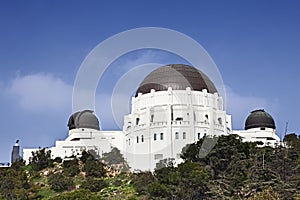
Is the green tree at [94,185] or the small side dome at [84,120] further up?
the small side dome at [84,120]

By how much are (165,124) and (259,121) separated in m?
14.3

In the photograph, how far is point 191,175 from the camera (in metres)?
52.0

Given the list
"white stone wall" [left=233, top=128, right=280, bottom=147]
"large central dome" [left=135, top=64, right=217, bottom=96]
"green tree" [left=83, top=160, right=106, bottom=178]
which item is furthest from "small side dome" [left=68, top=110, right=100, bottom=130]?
"white stone wall" [left=233, top=128, right=280, bottom=147]

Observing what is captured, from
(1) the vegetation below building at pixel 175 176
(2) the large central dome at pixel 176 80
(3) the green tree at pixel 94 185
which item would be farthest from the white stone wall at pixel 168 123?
(3) the green tree at pixel 94 185

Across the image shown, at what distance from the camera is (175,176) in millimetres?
53156

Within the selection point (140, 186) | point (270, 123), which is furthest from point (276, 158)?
point (270, 123)

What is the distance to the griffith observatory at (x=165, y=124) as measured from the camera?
68.7 m

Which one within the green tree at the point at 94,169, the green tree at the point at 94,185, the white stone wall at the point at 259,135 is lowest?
the green tree at the point at 94,185

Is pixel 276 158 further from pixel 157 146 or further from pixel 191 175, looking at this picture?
pixel 157 146

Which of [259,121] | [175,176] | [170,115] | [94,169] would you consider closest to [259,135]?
[259,121]

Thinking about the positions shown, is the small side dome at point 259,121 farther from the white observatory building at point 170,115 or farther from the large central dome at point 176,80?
the large central dome at point 176,80

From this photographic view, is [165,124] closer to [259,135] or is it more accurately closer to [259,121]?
[259,135]

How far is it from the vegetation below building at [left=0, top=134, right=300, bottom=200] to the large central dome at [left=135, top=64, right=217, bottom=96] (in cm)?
893

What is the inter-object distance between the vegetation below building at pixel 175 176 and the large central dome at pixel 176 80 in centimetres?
893
